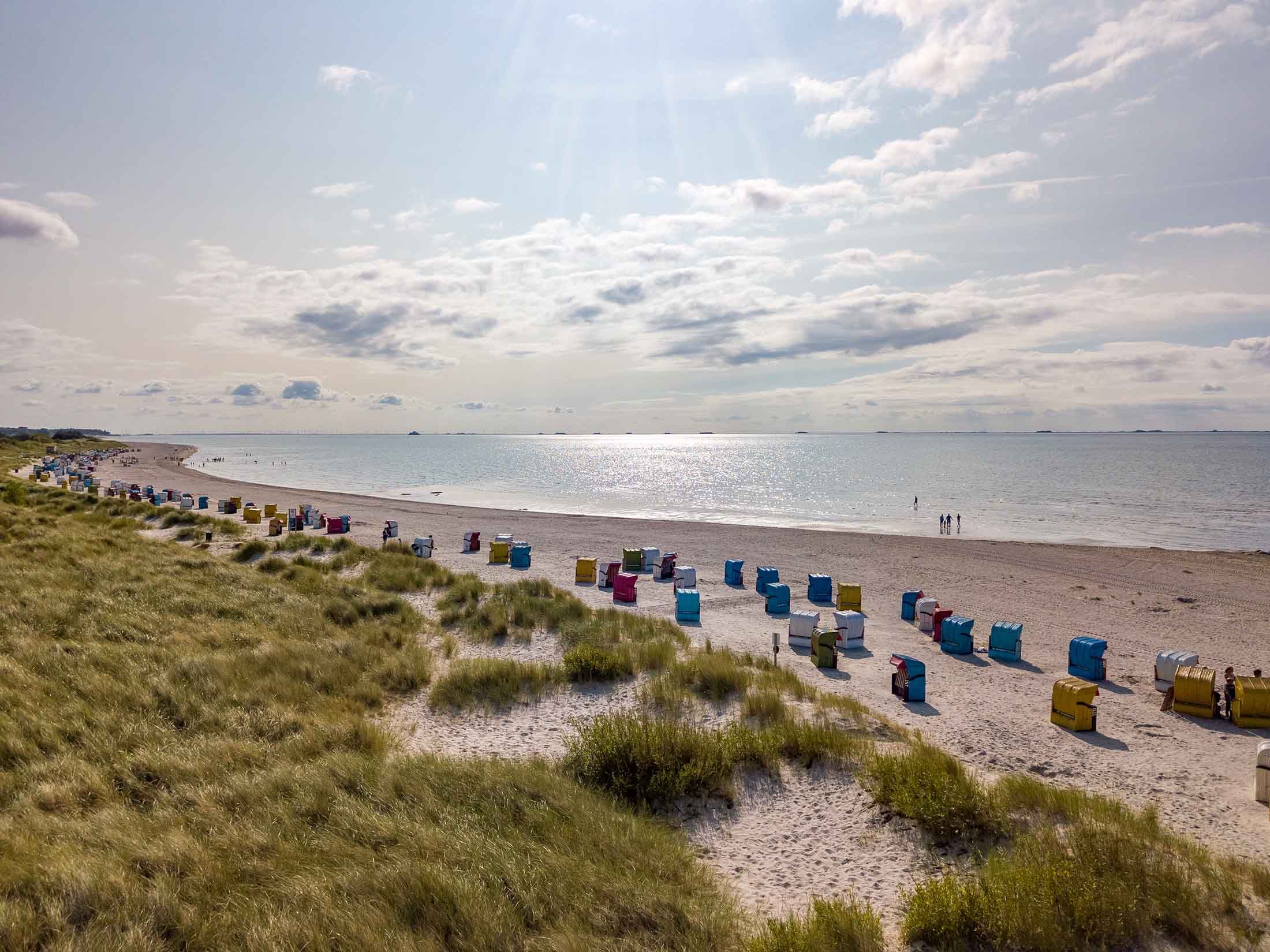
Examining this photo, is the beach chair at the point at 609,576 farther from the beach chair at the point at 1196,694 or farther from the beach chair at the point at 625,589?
the beach chair at the point at 1196,694

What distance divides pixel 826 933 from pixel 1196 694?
1032 cm

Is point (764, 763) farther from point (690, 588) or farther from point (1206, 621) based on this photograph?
point (1206, 621)

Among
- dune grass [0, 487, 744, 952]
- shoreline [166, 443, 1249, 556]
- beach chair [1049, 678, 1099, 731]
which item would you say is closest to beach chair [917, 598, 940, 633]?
beach chair [1049, 678, 1099, 731]

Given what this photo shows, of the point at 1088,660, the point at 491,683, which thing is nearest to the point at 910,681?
the point at 1088,660

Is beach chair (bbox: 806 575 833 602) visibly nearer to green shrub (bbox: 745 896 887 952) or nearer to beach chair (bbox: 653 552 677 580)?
beach chair (bbox: 653 552 677 580)

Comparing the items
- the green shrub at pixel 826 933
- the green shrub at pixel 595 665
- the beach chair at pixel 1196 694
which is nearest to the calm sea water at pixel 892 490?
the beach chair at pixel 1196 694

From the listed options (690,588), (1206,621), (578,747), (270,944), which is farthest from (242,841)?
(1206,621)

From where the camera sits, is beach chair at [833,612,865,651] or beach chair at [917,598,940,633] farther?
beach chair at [917,598,940,633]

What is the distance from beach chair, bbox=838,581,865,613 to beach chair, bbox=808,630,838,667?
5.14 metres

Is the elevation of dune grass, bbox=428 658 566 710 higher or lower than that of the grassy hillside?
lower

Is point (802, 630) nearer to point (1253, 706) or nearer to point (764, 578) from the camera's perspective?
point (764, 578)

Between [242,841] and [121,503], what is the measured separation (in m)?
35.0

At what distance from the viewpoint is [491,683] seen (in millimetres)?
10445

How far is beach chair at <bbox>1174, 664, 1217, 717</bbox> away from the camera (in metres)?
11.1
